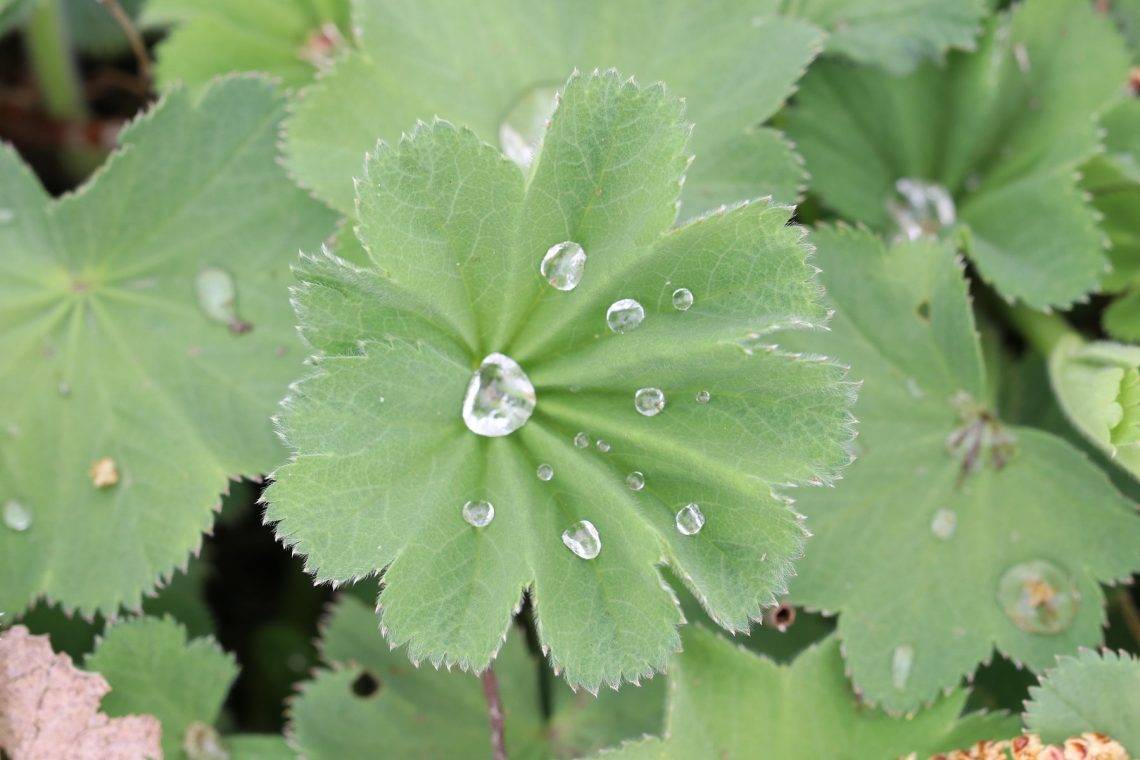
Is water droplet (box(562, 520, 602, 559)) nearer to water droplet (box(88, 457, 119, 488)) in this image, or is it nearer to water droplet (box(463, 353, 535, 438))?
water droplet (box(463, 353, 535, 438))

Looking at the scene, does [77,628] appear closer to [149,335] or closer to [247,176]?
[149,335]

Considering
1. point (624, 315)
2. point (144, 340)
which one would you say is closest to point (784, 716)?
point (624, 315)

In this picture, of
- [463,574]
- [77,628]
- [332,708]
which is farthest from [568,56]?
[77,628]

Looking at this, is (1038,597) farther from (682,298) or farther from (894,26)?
(894,26)


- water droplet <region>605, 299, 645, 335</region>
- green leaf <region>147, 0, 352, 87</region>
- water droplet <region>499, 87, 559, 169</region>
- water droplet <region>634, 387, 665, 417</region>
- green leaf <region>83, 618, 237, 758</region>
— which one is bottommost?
green leaf <region>83, 618, 237, 758</region>

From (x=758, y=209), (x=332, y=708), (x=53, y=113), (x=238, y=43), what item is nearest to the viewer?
(x=758, y=209)


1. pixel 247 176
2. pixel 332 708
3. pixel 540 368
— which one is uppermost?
pixel 247 176

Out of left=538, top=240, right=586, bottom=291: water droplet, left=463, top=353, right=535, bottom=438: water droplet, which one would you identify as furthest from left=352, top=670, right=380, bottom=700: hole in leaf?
left=538, top=240, right=586, bottom=291: water droplet
